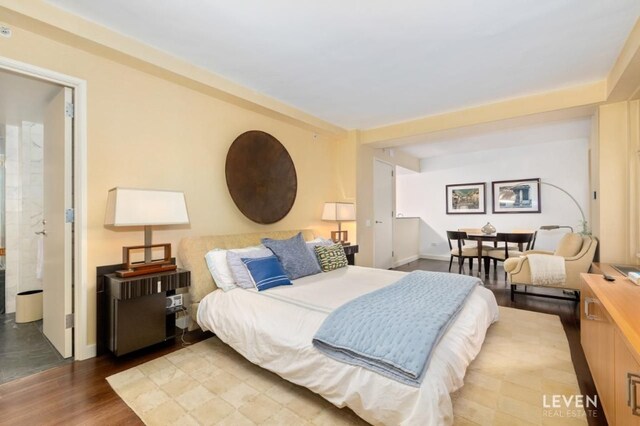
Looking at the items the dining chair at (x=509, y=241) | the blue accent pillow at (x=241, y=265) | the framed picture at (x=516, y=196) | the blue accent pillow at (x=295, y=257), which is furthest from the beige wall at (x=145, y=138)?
the framed picture at (x=516, y=196)

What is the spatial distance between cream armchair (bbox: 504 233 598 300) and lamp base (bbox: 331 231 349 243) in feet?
7.34

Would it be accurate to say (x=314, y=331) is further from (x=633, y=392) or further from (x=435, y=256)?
(x=435, y=256)

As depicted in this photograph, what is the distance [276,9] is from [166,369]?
8.97 feet

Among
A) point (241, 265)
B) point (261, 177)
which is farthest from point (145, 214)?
point (261, 177)

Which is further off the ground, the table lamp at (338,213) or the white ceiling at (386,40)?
the white ceiling at (386,40)

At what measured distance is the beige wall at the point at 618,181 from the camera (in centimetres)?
312

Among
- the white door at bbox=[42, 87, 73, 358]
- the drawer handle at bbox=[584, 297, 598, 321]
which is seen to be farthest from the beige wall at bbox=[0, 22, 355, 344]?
the drawer handle at bbox=[584, 297, 598, 321]

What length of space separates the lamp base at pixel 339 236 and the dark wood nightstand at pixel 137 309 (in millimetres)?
2399

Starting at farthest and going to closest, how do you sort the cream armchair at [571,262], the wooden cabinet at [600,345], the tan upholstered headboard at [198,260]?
the cream armchair at [571,262] → the tan upholstered headboard at [198,260] → the wooden cabinet at [600,345]

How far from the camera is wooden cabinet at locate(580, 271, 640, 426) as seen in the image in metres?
1.19

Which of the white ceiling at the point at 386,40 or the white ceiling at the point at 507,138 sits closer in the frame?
the white ceiling at the point at 386,40

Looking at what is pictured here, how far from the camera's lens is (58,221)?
2.48 m

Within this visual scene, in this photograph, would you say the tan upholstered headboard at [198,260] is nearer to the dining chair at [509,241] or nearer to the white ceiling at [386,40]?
the white ceiling at [386,40]

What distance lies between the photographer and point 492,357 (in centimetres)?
235
